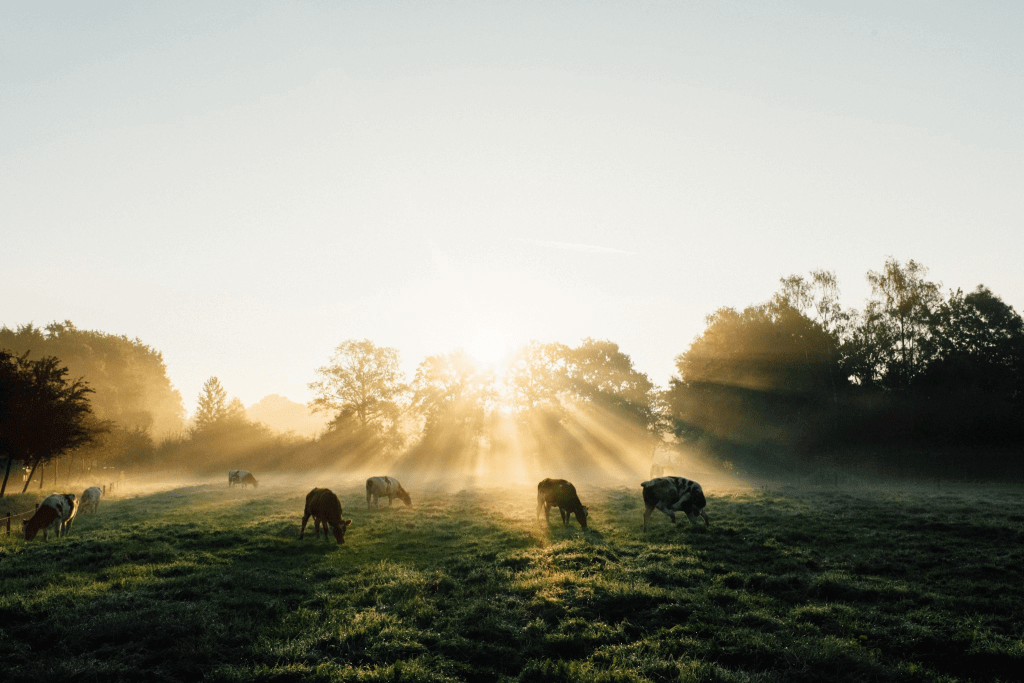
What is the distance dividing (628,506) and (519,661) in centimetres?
1671

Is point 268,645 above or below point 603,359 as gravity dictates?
below

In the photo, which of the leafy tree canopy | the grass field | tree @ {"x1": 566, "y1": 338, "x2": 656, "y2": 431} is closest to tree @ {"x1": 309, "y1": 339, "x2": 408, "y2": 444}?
the leafy tree canopy

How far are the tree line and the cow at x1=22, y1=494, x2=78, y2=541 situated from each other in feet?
28.4

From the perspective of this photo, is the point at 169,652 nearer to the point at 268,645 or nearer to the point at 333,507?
the point at 268,645

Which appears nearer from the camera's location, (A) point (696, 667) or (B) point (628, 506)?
(A) point (696, 667)

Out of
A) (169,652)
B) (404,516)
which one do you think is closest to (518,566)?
(169,652)

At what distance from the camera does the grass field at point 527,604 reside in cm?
630

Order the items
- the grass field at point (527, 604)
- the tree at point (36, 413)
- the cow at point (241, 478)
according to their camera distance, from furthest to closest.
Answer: the cow at point (241, 478) < the tree at point (36, 413) < the grass field at point (527, 604)

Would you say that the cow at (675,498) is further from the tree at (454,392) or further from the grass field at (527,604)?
the tree at (454,392)

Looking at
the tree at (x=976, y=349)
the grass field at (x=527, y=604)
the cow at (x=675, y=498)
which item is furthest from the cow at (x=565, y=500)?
the tree at (x=976, y=349)

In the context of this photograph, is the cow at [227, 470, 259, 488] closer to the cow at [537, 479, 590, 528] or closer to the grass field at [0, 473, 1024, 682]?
the grass field at [0, 473, 1024, 682]

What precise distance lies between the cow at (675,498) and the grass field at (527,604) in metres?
0.65

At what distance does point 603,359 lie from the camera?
68.3 m

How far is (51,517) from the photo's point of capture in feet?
49.9
